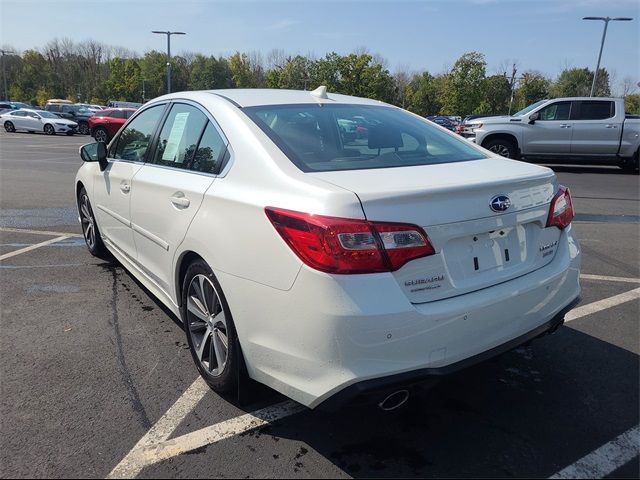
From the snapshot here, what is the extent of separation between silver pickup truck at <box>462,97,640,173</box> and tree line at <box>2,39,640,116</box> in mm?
42347

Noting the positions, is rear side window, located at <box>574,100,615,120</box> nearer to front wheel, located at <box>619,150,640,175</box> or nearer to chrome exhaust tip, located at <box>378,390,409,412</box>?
front wheel, located at <box>619,150,640,175</box>

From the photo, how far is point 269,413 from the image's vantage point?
2.75 metres

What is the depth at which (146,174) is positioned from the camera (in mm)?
3633

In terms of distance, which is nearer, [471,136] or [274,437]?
[274,437]

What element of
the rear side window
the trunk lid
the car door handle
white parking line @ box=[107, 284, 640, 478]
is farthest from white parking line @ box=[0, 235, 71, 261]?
the rear side window

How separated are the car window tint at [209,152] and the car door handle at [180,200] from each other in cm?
18

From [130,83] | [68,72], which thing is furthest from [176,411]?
[68,72]

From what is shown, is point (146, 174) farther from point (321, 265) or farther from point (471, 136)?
point (471, 136)

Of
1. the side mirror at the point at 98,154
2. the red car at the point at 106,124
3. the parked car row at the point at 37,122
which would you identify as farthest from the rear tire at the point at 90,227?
the parked car row at the point at 37,122

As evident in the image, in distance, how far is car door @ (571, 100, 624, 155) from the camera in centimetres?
1422

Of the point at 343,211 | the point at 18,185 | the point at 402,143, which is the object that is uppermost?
the point at 402,143

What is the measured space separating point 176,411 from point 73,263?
126 inches

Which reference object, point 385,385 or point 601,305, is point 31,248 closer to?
point 385,385

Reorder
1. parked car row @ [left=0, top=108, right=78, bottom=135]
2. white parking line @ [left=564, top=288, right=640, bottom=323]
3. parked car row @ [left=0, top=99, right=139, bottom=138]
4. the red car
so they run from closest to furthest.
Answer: white parking line @ [left=564, top=288, right=640, bottom=323], the red car, parked car row @ [left=0, top=99, right=139, bottom=138], parked car row @ [left=0, top=108, right=78, bottom=135]
